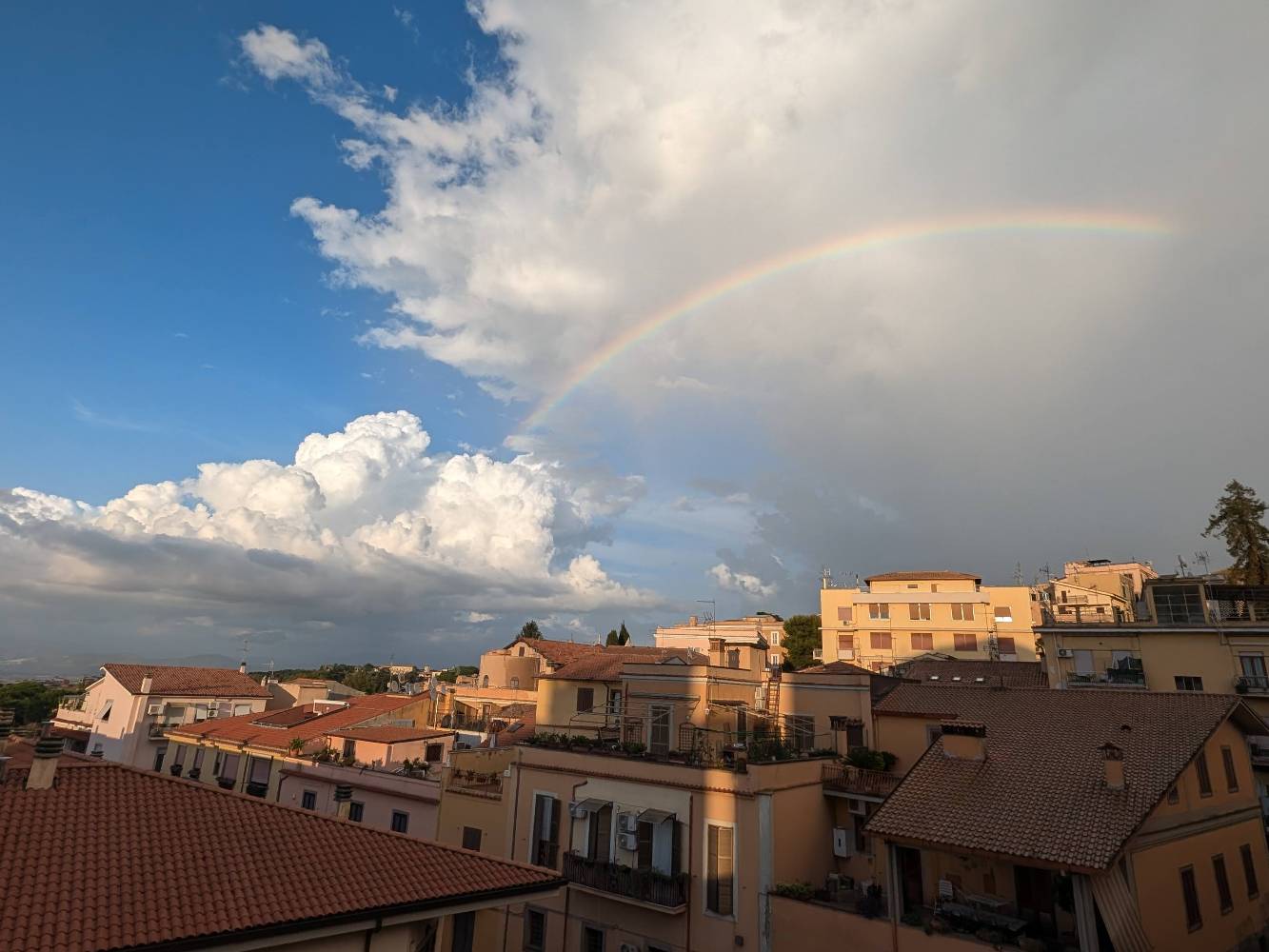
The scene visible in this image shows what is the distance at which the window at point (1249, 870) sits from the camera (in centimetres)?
2423

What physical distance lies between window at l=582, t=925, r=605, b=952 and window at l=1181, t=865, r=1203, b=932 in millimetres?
18140

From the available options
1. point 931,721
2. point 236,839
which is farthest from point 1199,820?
point 236,839

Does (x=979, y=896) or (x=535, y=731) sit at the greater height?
(x=535, y=731)

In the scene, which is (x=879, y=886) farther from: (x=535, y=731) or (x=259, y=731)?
(x=259, y=731)

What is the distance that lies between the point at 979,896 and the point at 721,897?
774cm

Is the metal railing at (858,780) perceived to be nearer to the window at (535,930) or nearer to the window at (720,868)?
the window at (720,868)

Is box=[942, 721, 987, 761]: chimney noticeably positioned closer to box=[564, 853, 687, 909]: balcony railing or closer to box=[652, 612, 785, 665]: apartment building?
box=[564, 853, 687, 909]: balcony railing

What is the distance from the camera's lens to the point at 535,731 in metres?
41.6

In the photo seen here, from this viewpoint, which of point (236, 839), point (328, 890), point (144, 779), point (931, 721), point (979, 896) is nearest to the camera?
point (328, 890)

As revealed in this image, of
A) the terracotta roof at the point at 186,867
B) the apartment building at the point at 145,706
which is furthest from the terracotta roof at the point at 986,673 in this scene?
the apartment building at the point at 145,706

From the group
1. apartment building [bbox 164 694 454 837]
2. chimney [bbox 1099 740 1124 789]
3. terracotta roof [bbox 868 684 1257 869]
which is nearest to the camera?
terracotta roof [bbox 868 684 1257 869]

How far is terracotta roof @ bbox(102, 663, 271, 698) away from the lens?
195 ft

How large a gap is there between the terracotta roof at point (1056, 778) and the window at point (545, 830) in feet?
42.2

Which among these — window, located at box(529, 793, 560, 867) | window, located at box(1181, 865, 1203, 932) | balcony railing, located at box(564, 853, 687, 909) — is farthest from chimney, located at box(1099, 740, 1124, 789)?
window, located at box(529, 793, 560, 867)
